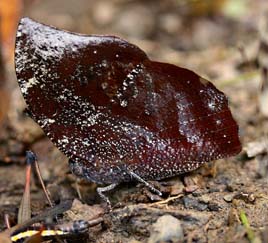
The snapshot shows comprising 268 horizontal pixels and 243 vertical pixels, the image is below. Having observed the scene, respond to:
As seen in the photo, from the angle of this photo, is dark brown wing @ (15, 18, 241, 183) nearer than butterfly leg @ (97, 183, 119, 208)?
Yes

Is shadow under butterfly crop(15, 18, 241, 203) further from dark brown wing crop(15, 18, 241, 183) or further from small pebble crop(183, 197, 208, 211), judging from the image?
small pebble crop(183, 197, 208, 211)

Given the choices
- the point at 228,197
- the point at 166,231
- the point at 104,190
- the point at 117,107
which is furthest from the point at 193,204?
the point at 117,107

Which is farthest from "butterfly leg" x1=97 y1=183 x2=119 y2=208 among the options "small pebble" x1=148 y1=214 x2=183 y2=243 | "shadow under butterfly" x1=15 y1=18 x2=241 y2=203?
"small pebble" x1=148 y1=214 x2=183 y2=243

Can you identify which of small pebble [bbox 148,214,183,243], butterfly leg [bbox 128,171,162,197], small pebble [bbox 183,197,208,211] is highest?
butterfly leg [bbox 128,171,162,197]

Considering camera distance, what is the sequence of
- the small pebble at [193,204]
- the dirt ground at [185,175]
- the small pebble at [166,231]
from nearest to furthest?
1. the small pebble at [166,231]
2. the dirt ground at [185,175]
3. the small pebble at [193,204]

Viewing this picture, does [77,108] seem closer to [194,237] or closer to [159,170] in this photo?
[159,170]

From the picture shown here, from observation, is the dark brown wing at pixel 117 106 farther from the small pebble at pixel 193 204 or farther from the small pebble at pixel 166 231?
the small pebble at pixel 166 231

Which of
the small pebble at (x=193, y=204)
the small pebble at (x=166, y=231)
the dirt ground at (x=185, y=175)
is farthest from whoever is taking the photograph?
the small pebble at (x=193, y=204)

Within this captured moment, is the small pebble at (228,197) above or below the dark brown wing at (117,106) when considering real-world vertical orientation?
below

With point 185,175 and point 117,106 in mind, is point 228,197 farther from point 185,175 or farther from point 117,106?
point 117,106

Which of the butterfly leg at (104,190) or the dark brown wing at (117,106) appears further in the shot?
the butterfly leg at (104,190)

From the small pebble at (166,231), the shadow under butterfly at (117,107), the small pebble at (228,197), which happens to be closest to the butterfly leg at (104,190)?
the shadow under butterfly at (117,107)
